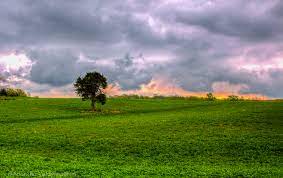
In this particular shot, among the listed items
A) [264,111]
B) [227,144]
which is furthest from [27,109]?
[227,144]

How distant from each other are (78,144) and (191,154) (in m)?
12.7

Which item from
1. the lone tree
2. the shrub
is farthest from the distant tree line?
the lone tree

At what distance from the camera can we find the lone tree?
97.2m

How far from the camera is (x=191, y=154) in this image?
42625mm

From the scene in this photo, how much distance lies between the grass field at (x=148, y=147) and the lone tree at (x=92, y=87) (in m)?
25.1

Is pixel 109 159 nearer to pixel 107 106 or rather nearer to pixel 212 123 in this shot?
pixel 212 123

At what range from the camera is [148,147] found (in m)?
45.6

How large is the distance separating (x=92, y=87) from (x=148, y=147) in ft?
175

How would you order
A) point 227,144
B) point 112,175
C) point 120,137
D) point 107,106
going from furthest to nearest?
1. point 107,106
2. point 120,137
3. point 227,144
4. point 112,175

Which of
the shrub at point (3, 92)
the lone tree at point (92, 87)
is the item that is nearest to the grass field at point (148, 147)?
the lone tree at point (92, 87)

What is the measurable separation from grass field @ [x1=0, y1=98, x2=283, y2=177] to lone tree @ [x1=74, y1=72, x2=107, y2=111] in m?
25.1

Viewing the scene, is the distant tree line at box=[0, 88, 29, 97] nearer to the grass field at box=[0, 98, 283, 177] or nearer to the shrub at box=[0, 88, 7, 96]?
the shrub at box=[0, 88, 7, 96]

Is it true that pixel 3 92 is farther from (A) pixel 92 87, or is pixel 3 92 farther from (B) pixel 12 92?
(A) pixel 92 87

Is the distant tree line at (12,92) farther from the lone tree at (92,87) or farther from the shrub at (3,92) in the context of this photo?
the lone tree at (92,87)
